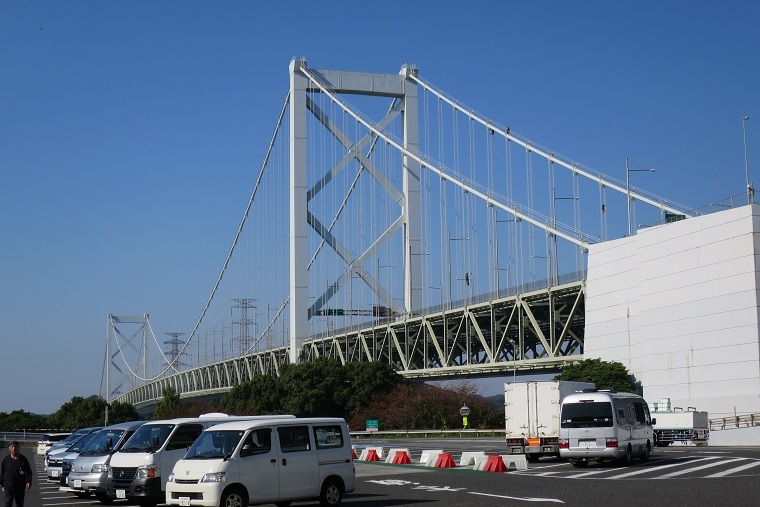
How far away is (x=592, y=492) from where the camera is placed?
72.6 ft

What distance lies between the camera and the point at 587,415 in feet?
100

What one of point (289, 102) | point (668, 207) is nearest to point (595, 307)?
point (668, 207)

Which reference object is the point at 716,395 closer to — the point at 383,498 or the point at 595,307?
the point at 595,307

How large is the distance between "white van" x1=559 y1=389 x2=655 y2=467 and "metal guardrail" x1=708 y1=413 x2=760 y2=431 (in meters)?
16.6

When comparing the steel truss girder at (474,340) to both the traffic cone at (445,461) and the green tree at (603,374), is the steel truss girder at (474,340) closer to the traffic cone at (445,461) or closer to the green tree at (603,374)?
the green tree at (603,374)

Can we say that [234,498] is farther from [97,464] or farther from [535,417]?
[535,417]

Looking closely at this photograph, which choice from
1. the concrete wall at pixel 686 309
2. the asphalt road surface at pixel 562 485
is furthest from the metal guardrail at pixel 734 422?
the asphalt road surface at pixel 562 485

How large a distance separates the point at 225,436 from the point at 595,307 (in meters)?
43.1

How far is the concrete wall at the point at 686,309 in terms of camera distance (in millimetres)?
48469

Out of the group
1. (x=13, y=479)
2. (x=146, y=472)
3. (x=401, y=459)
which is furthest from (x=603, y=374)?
(x=13, y=479)

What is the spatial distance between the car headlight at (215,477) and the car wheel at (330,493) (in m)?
2.35

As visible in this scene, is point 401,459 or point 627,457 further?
point 401,459

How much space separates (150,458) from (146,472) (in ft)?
1.16

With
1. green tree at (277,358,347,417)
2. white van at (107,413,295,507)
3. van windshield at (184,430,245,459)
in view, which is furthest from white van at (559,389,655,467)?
green tree at (277,358,347,417)
